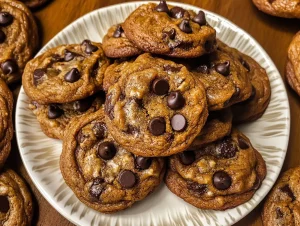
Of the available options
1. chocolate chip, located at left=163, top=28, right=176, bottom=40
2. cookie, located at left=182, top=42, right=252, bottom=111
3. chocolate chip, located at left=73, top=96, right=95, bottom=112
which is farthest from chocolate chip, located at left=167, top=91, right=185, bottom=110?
chocolate chip, located at left=73, top=96, right=95, bottom=112

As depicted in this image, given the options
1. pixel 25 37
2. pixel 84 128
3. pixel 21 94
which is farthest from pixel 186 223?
pixel 25 37

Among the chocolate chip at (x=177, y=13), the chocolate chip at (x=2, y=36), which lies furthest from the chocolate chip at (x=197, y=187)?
the chocolate chip at (x=2, y=36)

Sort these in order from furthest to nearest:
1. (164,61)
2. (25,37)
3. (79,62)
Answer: (25,37), (79,62), (164,61)

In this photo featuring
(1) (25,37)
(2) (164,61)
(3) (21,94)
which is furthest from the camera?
(1) (25,37)

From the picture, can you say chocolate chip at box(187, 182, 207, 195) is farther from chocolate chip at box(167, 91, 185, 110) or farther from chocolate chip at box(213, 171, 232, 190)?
chocolate chip at box(167, 91, 185, 110)

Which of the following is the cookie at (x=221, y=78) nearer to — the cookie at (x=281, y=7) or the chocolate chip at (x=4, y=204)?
the cookie at (x=281, y=7)

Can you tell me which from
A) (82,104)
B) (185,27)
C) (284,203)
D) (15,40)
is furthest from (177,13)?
(284,203)

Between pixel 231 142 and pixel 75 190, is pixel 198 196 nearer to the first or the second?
pixel 231 142
